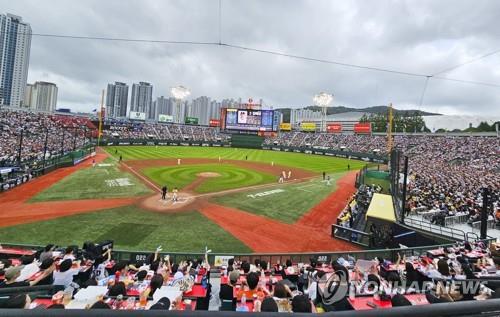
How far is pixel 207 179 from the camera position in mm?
35656

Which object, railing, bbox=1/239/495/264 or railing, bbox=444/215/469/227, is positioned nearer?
railing, bbox=1/239/495/264

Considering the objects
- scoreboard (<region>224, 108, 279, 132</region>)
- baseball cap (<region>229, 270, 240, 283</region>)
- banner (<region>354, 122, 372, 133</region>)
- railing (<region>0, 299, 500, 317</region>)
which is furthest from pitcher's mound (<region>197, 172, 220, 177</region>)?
Result: banner (<region>354, 122, 372, 133</region>)

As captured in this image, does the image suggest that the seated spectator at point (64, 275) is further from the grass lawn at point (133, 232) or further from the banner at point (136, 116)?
the banner at point (136, 116)

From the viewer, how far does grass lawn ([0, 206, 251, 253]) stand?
16172 mm

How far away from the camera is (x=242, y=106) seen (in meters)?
91.1

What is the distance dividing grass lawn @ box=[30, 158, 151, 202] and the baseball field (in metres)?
0.09

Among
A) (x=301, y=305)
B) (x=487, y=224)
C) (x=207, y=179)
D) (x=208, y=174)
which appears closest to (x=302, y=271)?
(x=301, y=305)

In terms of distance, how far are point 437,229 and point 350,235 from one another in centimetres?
546

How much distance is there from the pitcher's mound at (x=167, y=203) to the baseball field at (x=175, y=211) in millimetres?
86

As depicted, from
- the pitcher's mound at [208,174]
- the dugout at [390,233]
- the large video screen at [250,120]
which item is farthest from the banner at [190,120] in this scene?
the dugout at [390,233]

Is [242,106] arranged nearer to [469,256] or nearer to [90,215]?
[90,215]

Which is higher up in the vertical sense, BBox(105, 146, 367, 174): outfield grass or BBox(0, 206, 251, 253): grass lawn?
BBox(105, 146, 367, 174): outfield grass

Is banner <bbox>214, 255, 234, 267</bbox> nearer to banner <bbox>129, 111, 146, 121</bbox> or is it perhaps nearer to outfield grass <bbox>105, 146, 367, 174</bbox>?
outfield grass <bbox>105, 146, 367, 174</bbox>

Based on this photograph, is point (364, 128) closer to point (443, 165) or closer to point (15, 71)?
point (443, 165)
